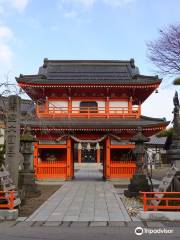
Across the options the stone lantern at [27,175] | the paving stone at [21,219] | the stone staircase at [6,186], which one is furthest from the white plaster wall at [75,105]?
the paving stone at [21,219]

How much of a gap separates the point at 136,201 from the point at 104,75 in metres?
18.3

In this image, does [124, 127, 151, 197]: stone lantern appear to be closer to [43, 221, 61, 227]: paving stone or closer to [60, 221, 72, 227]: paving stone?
[60, 221, 72, 227]: paving stone

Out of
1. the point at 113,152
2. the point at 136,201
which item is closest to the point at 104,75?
the point at 113,152

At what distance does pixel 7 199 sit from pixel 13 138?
3.74 meters

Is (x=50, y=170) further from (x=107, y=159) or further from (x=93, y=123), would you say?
(x=93, y=123)

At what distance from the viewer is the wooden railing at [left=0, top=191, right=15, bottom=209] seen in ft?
41.6

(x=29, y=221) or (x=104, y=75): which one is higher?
(x=104, y=75)

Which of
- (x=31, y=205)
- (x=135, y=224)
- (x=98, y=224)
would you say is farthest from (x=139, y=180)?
(x=98, y=224)

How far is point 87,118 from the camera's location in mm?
31719

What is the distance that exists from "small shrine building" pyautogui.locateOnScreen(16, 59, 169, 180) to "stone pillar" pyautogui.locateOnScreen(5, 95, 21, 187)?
13090 mm

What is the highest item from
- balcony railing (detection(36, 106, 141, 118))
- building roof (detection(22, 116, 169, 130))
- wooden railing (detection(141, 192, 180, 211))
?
balcony railing (detection(36, 106, 141, 118))

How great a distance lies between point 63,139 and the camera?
31.4 metres

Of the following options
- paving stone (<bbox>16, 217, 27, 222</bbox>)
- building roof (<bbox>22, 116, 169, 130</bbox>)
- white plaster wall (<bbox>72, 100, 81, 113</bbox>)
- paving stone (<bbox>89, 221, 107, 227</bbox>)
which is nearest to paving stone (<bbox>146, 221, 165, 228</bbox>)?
paving stone (<bbox>89, 221, 107, 227</bbox>)

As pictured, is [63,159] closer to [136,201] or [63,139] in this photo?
[63,139]
